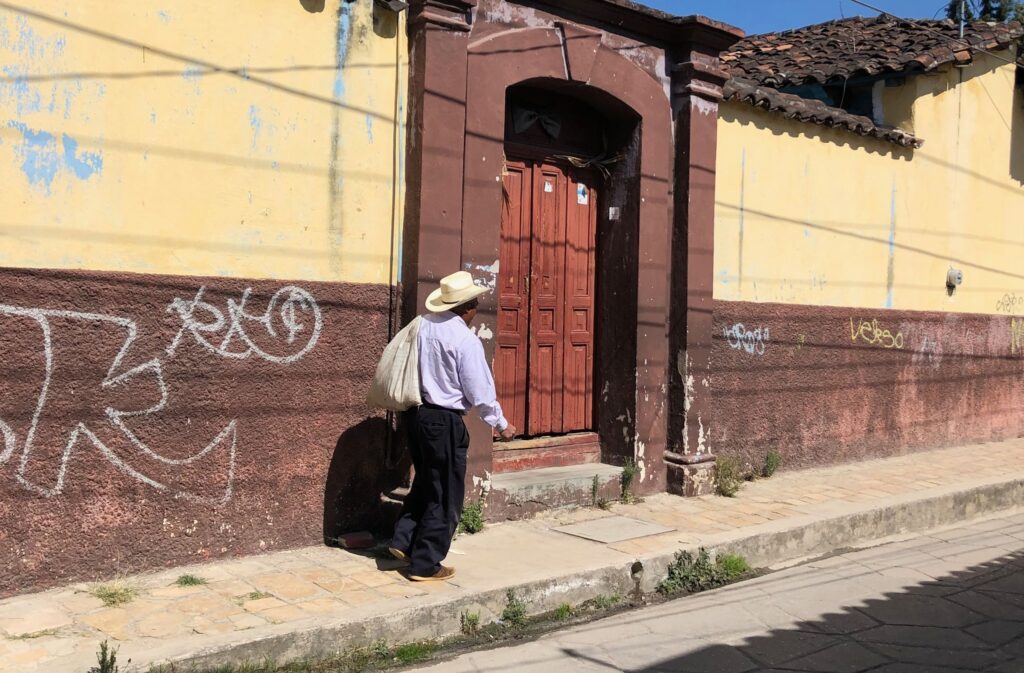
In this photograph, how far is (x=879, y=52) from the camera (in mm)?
10773

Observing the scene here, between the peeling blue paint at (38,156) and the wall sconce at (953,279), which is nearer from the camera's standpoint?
the peeling blue paint at (38,156)

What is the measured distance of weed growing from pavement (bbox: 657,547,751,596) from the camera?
230 inches

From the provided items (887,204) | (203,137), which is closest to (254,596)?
(203,137)

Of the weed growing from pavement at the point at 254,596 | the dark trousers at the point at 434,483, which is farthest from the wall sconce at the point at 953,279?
the weed growing from pavement at the point at 254,596

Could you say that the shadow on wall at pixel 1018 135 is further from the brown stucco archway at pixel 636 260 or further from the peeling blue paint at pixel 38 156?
the peeling blue paint at pixel 38 156

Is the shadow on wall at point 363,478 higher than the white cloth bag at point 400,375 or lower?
Answer: lower

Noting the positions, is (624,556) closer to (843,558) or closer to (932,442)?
(843,558)

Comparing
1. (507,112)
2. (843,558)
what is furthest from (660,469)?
(507,112)

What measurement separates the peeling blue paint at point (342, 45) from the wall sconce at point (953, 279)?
306 inches

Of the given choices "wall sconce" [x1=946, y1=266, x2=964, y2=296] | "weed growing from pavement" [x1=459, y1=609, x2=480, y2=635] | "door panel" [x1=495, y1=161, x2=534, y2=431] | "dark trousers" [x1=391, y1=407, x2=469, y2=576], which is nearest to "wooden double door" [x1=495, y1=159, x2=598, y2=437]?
"door panel" [x1=495, y1=161, x2=534, y2=431]

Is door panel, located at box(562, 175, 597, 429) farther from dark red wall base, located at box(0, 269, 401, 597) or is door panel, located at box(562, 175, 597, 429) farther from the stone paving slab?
dark red wall base, located at box(0, 269, 401, 597)

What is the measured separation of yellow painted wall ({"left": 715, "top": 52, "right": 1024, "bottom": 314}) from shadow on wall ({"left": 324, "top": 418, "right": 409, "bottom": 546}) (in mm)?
3484

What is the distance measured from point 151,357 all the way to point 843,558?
4738mm

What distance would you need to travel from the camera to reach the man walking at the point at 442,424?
5.23 metres
